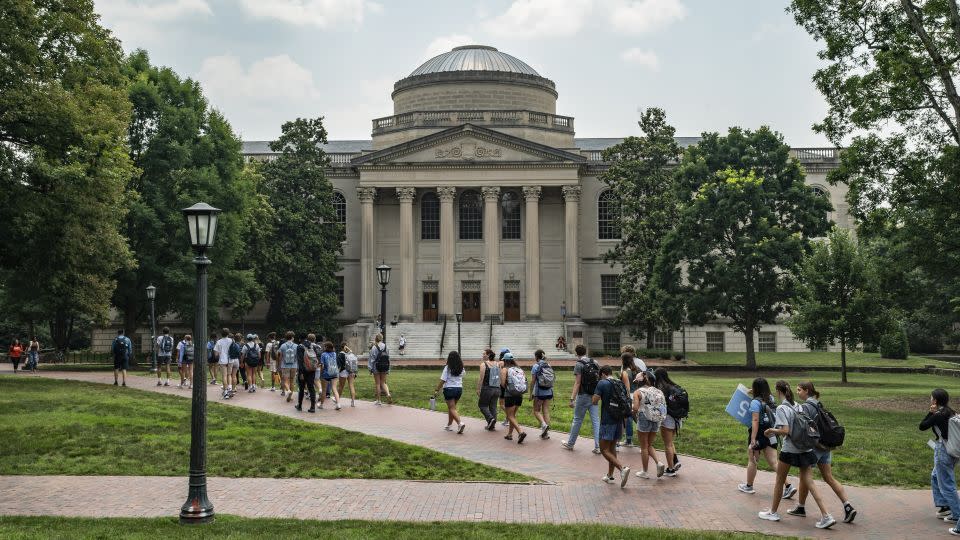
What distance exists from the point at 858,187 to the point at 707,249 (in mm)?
17577

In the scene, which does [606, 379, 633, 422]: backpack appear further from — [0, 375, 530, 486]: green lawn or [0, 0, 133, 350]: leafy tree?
[0, 0, 133, 350]: leafy tree

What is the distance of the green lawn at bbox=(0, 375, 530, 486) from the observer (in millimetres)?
15195

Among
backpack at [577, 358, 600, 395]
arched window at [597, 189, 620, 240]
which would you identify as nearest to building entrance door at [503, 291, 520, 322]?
arched window at [597, 189, 620, 240]

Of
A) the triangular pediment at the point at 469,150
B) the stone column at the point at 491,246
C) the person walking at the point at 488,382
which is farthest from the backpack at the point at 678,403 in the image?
the triangular pediment at the point at 469,150

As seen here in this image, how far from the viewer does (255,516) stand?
12.0 m

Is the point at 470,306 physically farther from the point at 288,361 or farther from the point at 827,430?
the point at 827,430

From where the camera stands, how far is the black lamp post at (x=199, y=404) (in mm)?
11539

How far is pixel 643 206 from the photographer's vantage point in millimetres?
52219

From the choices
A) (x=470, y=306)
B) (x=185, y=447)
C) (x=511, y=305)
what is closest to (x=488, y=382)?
(x=185, y=447)

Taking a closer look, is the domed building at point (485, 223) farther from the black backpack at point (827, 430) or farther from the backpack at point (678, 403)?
the black backpack at point (827, 430)

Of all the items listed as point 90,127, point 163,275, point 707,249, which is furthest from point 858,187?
point 163,275

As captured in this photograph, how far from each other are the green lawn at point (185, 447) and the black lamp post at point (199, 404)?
10.6 ft

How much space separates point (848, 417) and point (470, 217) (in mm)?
40625

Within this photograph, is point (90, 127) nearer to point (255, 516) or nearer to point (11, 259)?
point (11, 259)
